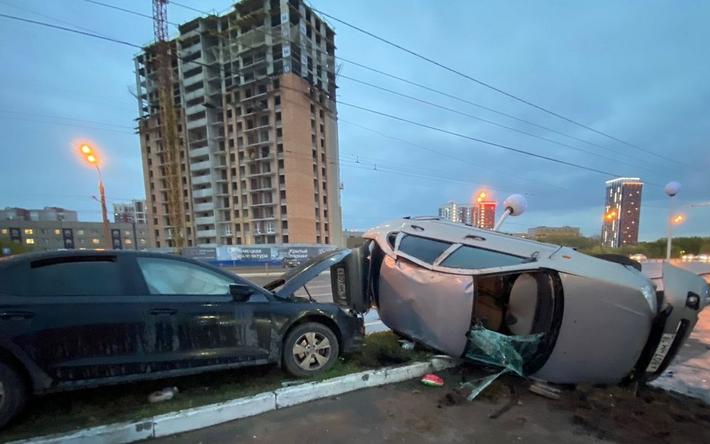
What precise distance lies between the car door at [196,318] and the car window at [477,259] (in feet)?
7.26

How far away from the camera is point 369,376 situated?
11.8 feet

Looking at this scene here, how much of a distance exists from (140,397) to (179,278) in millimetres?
1219

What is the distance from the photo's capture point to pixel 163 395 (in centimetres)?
309

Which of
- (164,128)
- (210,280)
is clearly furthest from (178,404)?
(164,128)

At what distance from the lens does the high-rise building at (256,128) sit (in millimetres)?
45656

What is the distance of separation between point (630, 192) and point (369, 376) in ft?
107

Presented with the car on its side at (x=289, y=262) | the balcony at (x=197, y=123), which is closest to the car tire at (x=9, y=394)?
the car on its side at (x=289, y=262)

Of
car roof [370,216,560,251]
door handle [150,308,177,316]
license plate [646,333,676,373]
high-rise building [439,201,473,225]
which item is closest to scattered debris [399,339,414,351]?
car roof [370,216,560,251]

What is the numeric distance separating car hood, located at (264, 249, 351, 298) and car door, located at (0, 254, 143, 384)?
58.4 inches

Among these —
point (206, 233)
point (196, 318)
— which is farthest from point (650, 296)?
point (206, 233)

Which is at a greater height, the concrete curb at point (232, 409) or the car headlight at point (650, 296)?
the car headlight at point (650, 296)

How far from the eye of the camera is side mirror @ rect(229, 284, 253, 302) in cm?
328

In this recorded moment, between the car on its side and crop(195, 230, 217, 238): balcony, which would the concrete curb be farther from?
crop(195, 230, 217, 238): balcony

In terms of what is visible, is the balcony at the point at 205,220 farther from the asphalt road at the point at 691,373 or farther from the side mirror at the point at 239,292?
the asphalt road at the point at 691,373
